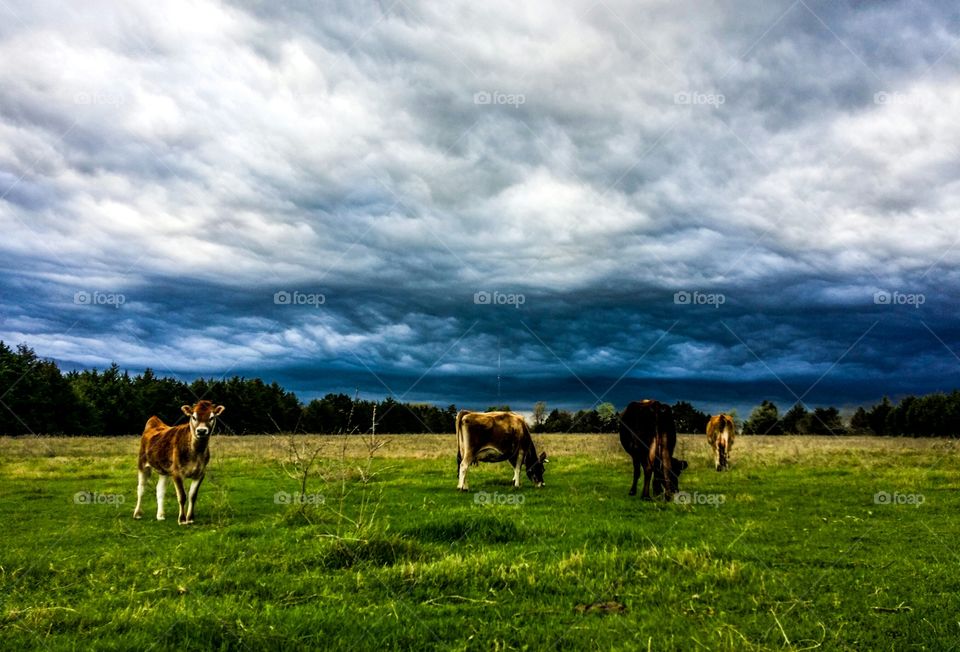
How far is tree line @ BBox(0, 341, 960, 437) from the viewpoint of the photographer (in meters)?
73.2

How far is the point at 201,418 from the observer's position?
1548cm

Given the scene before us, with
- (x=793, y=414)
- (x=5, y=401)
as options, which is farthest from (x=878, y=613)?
(x=793, y=414)

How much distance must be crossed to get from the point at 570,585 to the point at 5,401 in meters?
83.3

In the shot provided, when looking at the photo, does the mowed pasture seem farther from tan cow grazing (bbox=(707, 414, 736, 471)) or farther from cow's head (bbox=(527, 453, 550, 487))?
tan cow grazing (bbox=(707, 414, 736, 471))

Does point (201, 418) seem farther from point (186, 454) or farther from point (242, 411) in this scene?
point (242, 411)

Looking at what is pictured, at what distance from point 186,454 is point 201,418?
1079mm

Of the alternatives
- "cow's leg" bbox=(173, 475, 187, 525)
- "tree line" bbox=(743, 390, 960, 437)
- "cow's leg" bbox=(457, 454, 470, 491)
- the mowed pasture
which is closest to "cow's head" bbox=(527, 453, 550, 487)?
"cow's leg" bbox=(457, 454, 470, 491)

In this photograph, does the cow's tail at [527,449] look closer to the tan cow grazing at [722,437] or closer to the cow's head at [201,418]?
the tan cow grazing at [722,437]

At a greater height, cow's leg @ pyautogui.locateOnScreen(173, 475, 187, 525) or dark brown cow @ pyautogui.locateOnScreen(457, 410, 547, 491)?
dark brown cow @ pyautogui.locateOnScreen(457, 410, 547, 491)

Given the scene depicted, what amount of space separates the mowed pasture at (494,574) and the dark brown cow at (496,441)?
140 inches

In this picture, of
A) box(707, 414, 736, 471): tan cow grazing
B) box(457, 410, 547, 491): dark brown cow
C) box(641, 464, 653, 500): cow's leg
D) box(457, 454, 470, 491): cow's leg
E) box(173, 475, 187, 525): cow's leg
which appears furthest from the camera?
box(707, 414, 736, 471): tan cow grazing

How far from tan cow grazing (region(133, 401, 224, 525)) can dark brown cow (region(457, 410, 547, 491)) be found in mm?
8839

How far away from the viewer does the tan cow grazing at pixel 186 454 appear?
15414 millimetres

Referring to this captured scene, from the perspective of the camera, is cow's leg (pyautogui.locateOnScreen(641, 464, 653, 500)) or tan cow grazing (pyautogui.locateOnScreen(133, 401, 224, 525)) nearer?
tan cow grazing (pyautogui.locateOnScreen(133, 401, 224, 525))
